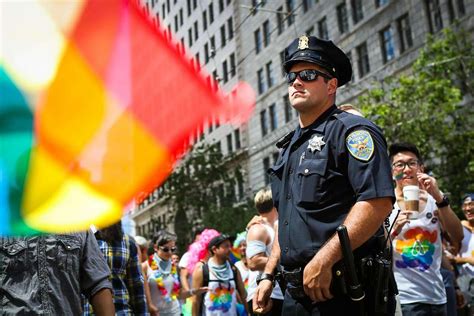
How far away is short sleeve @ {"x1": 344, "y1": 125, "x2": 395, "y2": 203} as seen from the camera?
255 cm

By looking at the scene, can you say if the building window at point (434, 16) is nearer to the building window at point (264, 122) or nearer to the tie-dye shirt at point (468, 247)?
the building window at point (264, 122)

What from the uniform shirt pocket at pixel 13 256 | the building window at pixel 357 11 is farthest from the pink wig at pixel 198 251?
the building window at pixel 357 11

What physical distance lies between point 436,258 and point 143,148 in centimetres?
286

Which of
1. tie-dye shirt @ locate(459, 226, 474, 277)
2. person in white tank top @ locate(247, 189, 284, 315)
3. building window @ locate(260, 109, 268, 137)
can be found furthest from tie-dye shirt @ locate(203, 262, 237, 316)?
building window @ locate(260, 109, 268, 137)

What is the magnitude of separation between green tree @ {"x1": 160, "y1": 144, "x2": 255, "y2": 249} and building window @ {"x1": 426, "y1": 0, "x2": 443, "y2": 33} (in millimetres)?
10110

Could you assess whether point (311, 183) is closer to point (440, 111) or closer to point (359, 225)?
point (359, 225)

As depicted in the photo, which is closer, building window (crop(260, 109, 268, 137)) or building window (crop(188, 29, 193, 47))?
building window (crop(188, 29, 193, 47))

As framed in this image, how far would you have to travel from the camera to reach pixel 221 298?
760 cm

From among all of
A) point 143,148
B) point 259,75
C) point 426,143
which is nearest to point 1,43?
point 143,148

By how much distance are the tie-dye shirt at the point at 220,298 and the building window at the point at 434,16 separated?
19.4m

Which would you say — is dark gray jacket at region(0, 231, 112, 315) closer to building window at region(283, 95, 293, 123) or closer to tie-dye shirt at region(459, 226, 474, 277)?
tie-dye shirt at region(459, 226, 474, 277)

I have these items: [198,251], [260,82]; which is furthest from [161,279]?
[260,82]

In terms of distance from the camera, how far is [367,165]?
258cm

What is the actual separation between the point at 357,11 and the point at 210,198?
11602 millimetres
